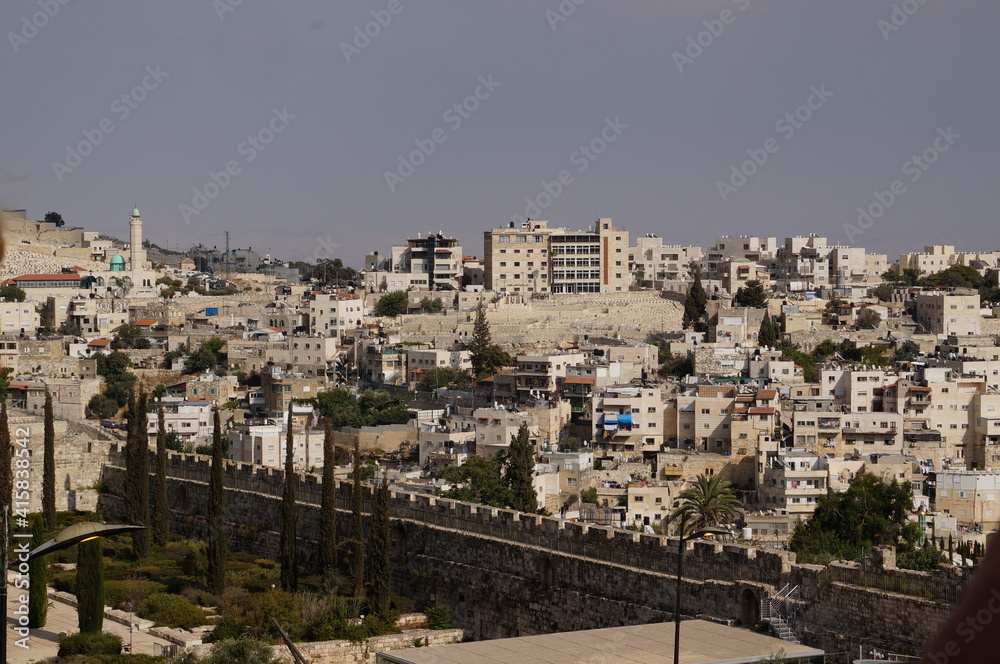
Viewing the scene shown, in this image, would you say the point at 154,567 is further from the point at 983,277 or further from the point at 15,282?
the point at 983,277

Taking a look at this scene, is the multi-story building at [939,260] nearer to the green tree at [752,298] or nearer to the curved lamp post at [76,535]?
the green tree at [752,298]

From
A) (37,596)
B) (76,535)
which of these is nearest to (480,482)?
(37,596)

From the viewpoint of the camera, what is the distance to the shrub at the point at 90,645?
15914mm

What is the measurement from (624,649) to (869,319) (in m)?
53.1

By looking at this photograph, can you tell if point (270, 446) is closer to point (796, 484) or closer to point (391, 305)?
point (796, 484)

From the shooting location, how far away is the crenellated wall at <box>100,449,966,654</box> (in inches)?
472

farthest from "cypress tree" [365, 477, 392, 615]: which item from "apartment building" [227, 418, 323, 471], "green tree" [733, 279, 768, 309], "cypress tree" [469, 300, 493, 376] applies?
"green tree" [733, 279, 768, 309]

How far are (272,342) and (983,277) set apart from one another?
132 feet

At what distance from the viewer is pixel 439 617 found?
1733cm

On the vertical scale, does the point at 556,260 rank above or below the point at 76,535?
above

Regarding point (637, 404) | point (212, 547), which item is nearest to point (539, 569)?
point (212, 547)

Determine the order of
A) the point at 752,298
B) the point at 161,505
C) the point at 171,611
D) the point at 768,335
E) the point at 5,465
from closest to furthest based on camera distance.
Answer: the point at 171,611
the point at 5,465
the point at 161,505
the point at 768,335
the point at 752,298

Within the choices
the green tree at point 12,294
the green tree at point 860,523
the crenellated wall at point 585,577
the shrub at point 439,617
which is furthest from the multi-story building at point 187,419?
the green tree at point 12,294

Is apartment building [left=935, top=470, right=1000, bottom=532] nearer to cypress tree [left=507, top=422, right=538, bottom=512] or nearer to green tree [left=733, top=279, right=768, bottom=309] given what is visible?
cypress tree [left=507, top=422, right=538, bottom=512]
